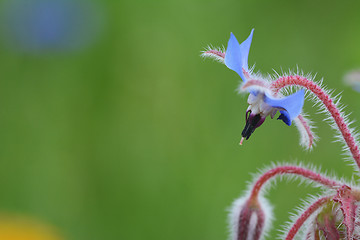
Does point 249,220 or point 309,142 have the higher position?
point 309,142

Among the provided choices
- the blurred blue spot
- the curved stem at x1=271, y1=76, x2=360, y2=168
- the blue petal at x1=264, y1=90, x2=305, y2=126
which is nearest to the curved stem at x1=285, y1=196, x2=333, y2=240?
the curved stem at x1=271, y1=76, x2=360, y2=168

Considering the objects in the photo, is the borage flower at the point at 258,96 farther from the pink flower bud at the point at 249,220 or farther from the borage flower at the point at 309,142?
the pink flower bud at the point at 249,220

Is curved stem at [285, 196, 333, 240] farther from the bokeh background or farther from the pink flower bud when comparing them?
the bokeh background

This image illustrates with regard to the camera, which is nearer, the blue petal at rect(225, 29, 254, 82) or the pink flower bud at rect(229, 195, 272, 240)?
the blue petal at rect(225, 29, 254, 82)

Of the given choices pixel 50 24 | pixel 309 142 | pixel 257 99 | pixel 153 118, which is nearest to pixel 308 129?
pixel 309 142

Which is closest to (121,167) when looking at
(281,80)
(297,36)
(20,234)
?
(20,234)

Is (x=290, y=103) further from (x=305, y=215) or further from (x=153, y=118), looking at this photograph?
(x=153, y=118)

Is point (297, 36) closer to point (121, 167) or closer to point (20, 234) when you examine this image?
point (121, 167)
